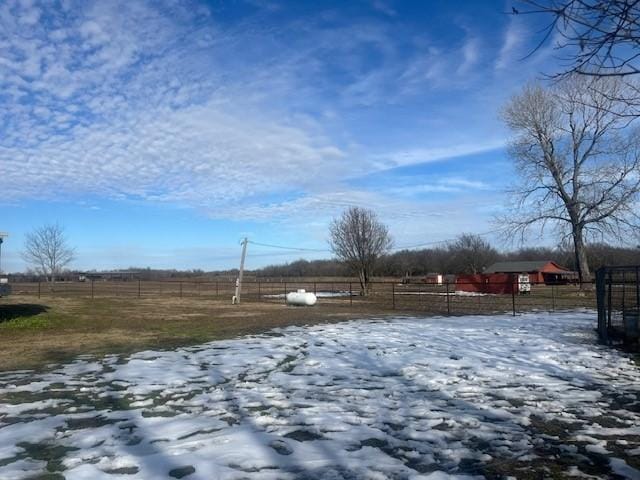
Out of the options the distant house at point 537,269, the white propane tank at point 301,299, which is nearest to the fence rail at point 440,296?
the white propane tank at point 301,299

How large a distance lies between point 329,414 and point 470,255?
103m

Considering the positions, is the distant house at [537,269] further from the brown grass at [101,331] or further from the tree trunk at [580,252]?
the brown grass at [101,331]

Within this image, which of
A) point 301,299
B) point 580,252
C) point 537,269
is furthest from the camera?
point 537,269

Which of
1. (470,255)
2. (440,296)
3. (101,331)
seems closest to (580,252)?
(440,296)

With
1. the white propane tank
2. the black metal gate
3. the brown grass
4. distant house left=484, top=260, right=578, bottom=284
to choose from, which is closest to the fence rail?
the white propane tank

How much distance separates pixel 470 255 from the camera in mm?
104750

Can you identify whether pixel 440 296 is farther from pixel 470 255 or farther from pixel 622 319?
pixel 470 255

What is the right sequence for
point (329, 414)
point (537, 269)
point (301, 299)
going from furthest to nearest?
point (537, 269) → point (301, 299) → point (329, 414)

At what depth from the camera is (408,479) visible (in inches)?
173

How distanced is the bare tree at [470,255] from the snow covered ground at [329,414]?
3680 inches

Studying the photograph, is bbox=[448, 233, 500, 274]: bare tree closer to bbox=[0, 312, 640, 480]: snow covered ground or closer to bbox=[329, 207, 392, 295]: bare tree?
bbox=[329, 207, 392, 295]: bare tree

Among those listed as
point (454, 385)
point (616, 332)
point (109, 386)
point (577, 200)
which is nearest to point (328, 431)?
point (454, 385)

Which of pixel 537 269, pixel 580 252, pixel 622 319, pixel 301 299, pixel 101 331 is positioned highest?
pixel 580 252

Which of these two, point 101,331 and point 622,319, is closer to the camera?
point 622,319
